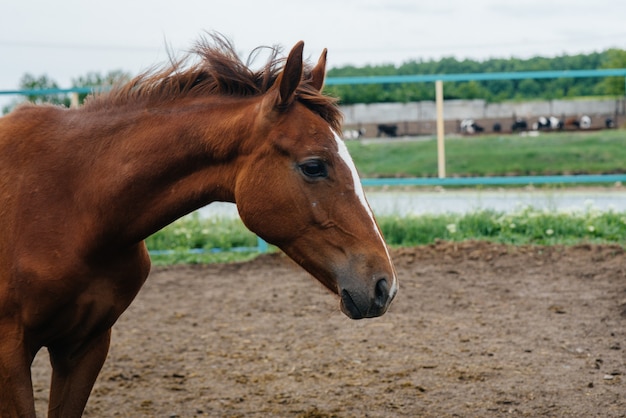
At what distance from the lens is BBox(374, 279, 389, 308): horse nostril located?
296 cm

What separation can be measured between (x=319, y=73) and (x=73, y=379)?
5.89ft

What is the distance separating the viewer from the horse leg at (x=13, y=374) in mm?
3248

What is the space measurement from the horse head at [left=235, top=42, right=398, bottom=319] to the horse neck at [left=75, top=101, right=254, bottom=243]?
123mm

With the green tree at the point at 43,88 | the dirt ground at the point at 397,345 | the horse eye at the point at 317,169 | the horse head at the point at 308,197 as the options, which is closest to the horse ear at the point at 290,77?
the horse head at the point at 308,197

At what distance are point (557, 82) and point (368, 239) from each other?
1384 centimetres

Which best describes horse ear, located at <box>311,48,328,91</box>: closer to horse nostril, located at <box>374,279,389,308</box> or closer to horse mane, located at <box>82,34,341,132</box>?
horse mane, located at <box>82,34,341,132</box>

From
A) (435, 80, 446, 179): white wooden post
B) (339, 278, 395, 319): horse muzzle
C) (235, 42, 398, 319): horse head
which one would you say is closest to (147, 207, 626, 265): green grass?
(435, 80, 446, 179): white wooden post

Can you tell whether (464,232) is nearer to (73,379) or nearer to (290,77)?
(73,379)

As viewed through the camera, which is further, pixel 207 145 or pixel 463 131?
pixel 463 131

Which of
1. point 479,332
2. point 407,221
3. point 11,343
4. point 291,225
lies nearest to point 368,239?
point 291,225

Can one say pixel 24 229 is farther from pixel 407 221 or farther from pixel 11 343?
pixel 407 221

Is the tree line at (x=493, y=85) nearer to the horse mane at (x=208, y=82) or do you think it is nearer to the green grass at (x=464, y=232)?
the green grass at (x=464, y=232)

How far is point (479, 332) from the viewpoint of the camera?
6426mm

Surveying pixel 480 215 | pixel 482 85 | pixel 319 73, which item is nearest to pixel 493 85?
pixel 482 85
